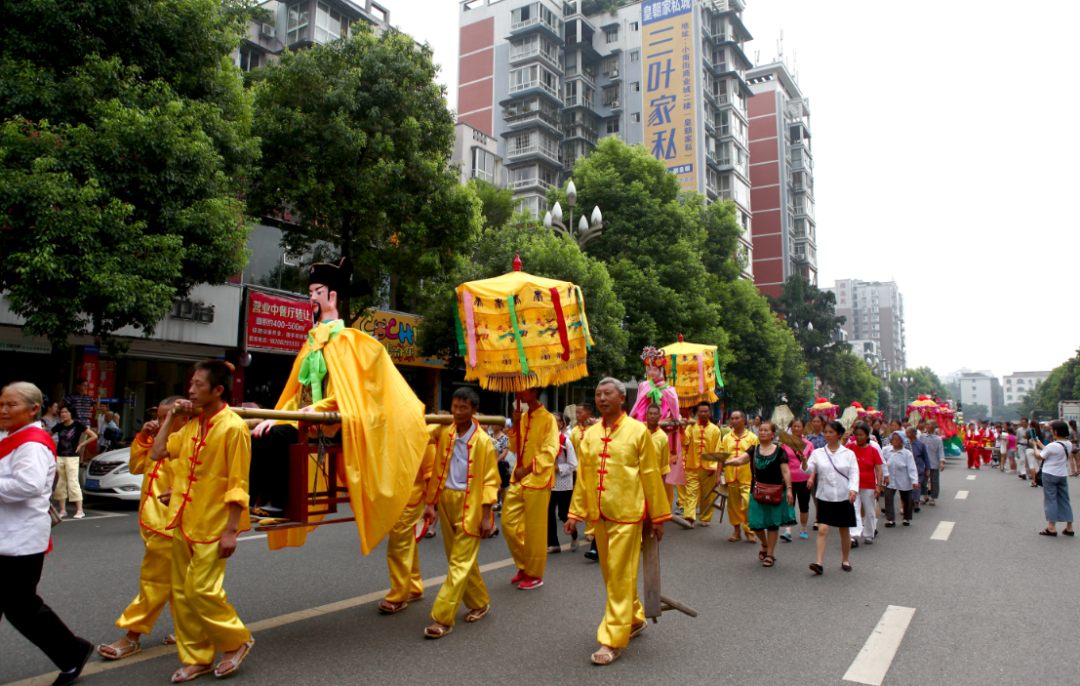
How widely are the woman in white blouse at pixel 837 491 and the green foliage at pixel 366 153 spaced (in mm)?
10185

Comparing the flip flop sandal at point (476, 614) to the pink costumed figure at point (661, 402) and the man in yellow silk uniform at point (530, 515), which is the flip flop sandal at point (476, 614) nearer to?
the man in yellow silk uniform at point (530, 515)

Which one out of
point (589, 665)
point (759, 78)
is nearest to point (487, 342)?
point (589, 665)

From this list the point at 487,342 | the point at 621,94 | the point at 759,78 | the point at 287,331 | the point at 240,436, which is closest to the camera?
the point at 240,436

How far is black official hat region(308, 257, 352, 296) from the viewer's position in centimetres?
508

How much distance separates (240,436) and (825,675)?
145 inches

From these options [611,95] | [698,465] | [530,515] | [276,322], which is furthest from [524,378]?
[611,95]

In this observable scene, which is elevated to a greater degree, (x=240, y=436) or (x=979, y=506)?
(x=240, y=436)

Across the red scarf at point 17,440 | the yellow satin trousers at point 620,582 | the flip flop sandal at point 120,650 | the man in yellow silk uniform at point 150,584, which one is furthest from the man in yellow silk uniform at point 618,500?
the red scarf at point 17,440

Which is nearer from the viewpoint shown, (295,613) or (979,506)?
(295,613)

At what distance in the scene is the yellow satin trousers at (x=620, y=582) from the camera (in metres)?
4.43

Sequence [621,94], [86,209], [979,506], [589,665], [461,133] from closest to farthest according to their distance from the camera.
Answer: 1. [589,665]
2. [86,209]
3. [979,506]
4. [461,133]
5. [621,94]

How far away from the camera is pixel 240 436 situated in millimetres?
4023

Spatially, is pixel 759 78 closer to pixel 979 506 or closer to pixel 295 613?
pixel 979 506

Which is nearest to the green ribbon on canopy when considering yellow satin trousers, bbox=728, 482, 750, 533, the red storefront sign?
yellow satin trousers, bbox=728, 482, 750, 533
